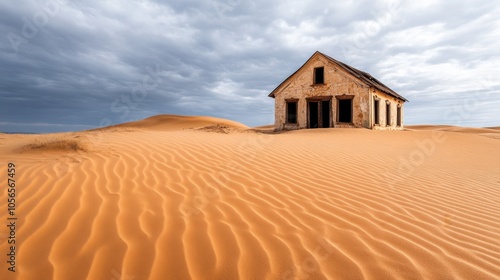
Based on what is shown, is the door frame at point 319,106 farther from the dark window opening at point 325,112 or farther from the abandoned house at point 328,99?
the dark window opening at point 325,112

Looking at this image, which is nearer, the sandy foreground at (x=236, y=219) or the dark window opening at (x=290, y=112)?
the sandy foreground at (x=236, y=219)

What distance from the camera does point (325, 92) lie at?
1730 centimetres

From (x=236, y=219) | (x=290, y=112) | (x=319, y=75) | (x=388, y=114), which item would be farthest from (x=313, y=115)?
(x=236, y=219)

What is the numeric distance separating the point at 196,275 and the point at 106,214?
138 centimetres

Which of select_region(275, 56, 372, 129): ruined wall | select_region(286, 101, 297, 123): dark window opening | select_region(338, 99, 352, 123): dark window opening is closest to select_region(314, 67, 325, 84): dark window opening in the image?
select_region(275, 56, 372, 129): ruined wall

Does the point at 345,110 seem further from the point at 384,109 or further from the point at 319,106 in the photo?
the point at 384,109

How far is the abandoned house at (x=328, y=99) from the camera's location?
16.1 meters

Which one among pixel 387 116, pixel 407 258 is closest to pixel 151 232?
pixel 407 258

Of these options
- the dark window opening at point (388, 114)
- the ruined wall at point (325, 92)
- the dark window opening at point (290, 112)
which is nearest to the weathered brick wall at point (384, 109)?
the dark window opening at point (388, 114)

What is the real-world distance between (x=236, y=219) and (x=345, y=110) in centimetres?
1645

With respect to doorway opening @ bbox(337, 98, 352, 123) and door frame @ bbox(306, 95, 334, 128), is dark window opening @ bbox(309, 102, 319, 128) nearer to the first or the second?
door frame @ bbox(306, 95, 334, 128)

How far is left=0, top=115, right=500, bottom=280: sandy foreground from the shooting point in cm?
192

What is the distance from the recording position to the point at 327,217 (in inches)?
113

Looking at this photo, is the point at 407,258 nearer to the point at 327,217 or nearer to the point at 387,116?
the point at 327,217
